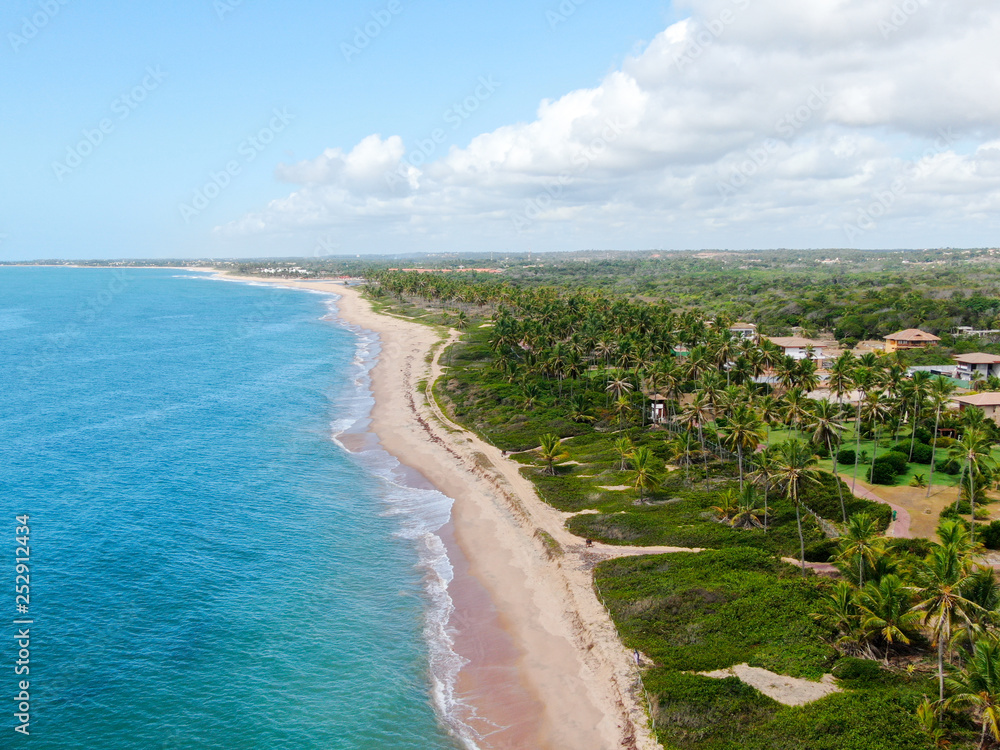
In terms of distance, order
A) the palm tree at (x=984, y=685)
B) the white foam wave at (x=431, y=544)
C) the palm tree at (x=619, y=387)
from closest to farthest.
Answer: the palm tree at (x=984, y=685)
the white foam wave at (x=431, y=544)
the palm tree at (x=619, y=387)

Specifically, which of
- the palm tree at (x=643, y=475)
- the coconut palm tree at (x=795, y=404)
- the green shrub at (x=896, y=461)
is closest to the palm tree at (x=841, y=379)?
the coconut palm tree at (x=795, y=404)

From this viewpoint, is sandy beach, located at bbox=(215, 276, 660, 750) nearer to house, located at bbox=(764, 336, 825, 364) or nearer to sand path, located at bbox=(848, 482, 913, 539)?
sand path, located at bbox=(848, 482, 913, 539)

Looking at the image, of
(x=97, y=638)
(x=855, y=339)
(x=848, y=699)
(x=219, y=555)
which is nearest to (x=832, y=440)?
(x=848, y=699)

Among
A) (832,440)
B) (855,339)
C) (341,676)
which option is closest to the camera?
(341,676)

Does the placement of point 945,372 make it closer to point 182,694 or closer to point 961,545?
point 961,545

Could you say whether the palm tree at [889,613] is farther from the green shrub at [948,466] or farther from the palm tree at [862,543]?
the green shrub at [948,466]

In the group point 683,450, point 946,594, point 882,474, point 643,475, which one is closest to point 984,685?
point 946,594
